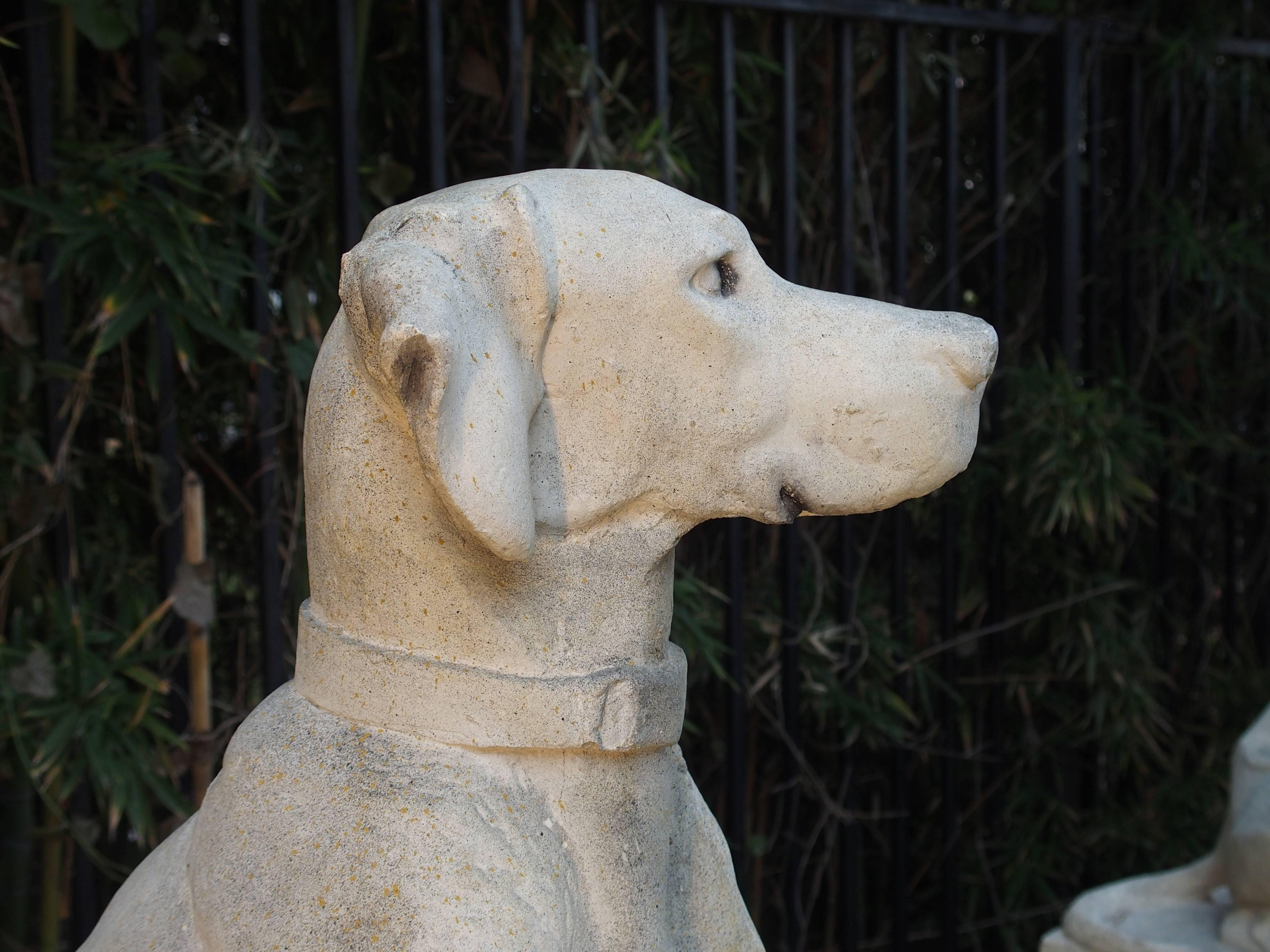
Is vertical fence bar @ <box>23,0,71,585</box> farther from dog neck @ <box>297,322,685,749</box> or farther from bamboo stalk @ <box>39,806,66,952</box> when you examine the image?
dog neck @ <box>297,322,685,749</box>

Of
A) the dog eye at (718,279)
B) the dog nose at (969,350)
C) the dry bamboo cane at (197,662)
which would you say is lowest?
the dry bamboo cane at (197,662)

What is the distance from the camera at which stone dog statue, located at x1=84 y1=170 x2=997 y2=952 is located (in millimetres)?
839

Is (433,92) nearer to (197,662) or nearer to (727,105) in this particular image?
(727,105)

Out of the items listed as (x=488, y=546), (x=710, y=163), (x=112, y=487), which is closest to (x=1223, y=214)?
(x=710, y=163)

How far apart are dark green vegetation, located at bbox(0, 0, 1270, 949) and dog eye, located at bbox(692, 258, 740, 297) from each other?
2.71 ft

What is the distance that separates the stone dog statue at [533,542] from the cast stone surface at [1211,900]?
3.29 feet

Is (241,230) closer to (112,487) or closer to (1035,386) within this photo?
(112,487)

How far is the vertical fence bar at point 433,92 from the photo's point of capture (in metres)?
1.63

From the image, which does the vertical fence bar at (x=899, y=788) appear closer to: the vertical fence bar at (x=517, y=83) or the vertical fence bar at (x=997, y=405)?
the vertical fence bar at (x=997, y=405)

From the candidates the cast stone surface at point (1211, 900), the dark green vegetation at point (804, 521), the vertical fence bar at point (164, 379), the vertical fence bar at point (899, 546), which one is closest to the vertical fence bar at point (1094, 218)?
the dark green vegetation at point (804, 521)

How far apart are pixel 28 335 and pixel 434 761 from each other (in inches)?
39.3

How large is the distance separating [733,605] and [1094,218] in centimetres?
97

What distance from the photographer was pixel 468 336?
813 mm

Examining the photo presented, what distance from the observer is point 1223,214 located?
2.56 meters
